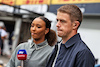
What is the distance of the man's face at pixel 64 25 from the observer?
174 cm

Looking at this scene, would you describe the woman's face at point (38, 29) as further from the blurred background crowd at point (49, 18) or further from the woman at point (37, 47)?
the blurred background crowd at point (49, 18)

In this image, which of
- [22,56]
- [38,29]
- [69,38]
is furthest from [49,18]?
[69,38]

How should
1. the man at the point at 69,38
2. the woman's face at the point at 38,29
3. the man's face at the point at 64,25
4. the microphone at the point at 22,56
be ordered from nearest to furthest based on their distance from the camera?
the man at the point at 69,38, the man's face at the point at 64,25, the microphone at the point at 22,56, the woman's face at the point at 38,29

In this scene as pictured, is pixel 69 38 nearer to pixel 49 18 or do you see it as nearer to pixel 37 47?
pixel 37 47

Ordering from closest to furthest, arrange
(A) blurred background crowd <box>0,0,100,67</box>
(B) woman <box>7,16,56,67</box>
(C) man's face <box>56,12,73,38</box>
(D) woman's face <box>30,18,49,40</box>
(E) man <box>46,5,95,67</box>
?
1. (E) man <box>46,5,95,67</box>
2. (C) man's face <box>56,12,73,38</box>
3. (B) woman <box>7,16,56,67</box>
4. (D) woman's face <box>30,18,49,40</box>
5. (A) blurred background crowd <box>0,0,100,67</box>

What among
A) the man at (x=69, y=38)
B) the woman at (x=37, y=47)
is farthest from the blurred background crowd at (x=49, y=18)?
the man at (x=69, y=38)

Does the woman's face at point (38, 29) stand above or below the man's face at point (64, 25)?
below

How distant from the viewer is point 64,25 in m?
1.76

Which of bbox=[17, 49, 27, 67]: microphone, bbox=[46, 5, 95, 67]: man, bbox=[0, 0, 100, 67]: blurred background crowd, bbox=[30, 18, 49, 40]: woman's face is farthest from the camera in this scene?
bbox=[0, 0, 100, 67]: blurred background crowd

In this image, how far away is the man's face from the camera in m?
1.74

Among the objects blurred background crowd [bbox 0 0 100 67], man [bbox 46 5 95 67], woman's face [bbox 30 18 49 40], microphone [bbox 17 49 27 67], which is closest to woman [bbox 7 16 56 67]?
woman's face [bbox 30 18 49 40]

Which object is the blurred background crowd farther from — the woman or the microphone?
the microphone

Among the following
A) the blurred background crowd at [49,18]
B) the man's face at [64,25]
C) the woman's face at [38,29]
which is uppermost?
the man's face at [64,25]

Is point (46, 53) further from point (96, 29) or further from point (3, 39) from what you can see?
point (3, 39)
